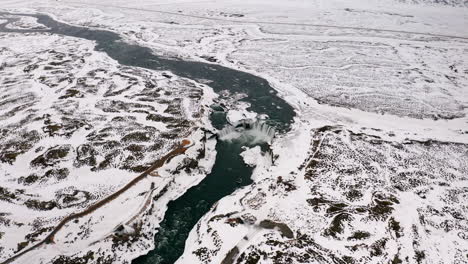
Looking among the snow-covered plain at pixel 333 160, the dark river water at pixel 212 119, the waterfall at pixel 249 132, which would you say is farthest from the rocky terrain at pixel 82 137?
the waterfall at pixel 249 132

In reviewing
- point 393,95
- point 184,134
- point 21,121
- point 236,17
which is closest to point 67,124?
point 21,121

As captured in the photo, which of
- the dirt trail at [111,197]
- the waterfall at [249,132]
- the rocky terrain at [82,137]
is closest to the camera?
the dirt trail at [111,197]

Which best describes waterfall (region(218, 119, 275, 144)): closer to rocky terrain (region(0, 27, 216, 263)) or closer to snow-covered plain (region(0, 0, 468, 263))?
snow-covered plain (region(0, 0, 468, 263))

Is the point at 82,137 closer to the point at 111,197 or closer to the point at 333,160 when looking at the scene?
the point at 111,197

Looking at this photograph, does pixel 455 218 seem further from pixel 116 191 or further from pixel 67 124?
pixel 67 124

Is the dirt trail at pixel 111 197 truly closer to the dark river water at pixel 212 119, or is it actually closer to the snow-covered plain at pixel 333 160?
the snow-covered plain at pixel 333 160

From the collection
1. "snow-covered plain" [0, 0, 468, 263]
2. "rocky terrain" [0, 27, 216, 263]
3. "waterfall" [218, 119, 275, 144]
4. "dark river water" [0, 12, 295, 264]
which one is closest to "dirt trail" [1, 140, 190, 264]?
"rocky terrain" [0, 27, 216, 263]
